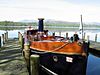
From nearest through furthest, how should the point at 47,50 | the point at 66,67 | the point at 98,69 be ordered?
the point at 66,67 → the point at 47,50 → the point at 98,69

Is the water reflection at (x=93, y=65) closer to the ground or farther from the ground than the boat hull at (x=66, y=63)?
closer to the ground

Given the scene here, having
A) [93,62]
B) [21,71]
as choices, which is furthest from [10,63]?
[93,62]

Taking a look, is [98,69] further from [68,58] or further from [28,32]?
[28,32]

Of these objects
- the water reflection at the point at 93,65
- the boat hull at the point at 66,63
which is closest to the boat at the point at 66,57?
the boat hull at the point at 66,63

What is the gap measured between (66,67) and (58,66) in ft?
2.04

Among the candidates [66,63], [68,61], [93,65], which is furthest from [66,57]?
[93,65]

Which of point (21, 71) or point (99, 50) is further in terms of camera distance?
point (99, 50)

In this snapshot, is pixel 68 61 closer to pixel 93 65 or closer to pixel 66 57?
pixel 66 57

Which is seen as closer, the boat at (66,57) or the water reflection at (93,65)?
the boat at (66,57)

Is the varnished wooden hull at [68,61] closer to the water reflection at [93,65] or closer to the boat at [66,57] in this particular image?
the boat at [66,57]

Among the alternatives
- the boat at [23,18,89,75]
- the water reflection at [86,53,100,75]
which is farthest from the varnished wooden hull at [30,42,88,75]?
the water reflection at [86,53,100,75]

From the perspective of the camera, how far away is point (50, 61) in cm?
1545

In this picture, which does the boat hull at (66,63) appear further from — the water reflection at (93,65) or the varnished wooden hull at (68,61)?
the water reflection at (93,65)

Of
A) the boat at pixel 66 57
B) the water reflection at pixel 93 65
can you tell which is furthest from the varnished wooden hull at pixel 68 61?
the water reflection at pixel 93 65
